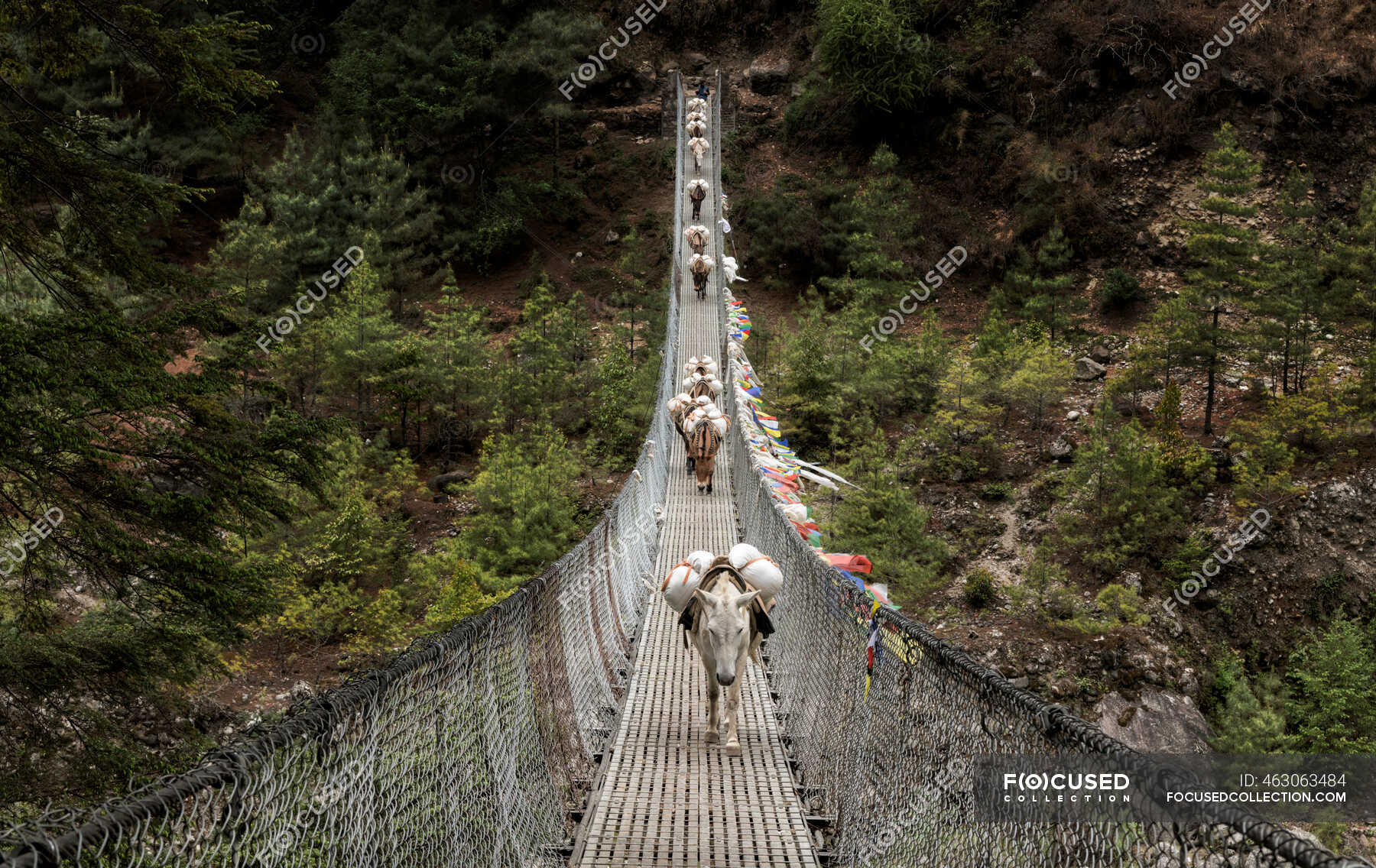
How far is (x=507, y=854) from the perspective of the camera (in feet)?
12.9

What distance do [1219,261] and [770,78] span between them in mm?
21402

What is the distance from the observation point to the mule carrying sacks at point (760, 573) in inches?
208

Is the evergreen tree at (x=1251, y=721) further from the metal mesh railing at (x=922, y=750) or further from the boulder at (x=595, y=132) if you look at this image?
the boulder at (x=595, y=132)

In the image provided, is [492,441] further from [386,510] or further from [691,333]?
[691,333]

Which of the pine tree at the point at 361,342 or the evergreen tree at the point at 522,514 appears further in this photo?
the pine tree at the point at 361,342

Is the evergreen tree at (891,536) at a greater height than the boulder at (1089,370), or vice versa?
the boulder at (1089,370)

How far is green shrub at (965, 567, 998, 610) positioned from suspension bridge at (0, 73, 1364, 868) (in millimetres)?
7805

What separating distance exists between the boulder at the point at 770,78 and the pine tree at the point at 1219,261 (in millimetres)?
19615

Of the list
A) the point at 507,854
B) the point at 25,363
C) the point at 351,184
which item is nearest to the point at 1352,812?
the point at 507,854

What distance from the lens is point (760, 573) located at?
5.27 metres

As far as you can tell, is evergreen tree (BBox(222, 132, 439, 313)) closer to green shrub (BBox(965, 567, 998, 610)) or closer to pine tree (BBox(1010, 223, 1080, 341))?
pine tree (BBox(1010, 223, 1080, 341))

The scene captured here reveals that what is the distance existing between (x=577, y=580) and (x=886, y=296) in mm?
18841

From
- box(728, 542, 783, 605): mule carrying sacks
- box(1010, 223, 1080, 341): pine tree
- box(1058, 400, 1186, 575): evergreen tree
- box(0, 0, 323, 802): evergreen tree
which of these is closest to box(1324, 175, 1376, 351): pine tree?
box(1058, 400, 1186, 575): evergreen tree

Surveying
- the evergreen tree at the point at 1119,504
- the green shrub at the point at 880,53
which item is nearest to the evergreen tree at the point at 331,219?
the green shrub at the point at 880,53
